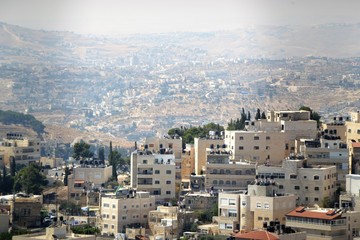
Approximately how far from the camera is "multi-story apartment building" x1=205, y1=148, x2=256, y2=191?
49969 mm

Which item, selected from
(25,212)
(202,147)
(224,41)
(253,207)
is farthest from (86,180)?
(224,41)

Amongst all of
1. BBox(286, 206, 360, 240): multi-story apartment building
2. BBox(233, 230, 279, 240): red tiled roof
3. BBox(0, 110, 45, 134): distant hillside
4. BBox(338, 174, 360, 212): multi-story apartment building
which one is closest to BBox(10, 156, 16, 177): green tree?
BBox(338, 174, 360, 212): multi-story apartment building

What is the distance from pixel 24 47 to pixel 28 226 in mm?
106230

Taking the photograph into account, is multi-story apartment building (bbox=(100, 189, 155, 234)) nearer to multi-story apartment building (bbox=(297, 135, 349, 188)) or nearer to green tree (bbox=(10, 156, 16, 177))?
multi-story apartment building (bbox=(297, 135, 349, 188))

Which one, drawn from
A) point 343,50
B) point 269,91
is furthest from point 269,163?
point 343,50

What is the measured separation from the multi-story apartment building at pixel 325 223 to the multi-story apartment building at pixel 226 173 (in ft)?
17.2

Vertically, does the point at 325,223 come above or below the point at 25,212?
below

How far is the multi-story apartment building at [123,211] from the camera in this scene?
47875 mm

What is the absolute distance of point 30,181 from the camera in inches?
2164

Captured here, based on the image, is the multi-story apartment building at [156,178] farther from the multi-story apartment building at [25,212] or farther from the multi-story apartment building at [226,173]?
the multi-story apartment building at [25,212]

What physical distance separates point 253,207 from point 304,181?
8.06 ft

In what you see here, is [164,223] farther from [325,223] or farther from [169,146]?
[169,146]

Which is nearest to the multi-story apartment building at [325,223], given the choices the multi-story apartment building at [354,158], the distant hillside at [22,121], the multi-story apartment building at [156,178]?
the multi-story apartment building at [354,158]

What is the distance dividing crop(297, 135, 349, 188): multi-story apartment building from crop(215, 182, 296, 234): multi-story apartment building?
2530 millimetres
